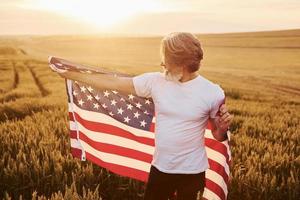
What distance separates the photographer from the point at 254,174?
5.73 metres

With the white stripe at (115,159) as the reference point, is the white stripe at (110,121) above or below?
above

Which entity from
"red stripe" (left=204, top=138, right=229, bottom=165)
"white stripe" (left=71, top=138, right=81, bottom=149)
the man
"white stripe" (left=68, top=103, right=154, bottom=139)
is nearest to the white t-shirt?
the man

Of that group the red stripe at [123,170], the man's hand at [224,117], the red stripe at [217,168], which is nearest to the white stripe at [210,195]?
the red stripe at [217,168]

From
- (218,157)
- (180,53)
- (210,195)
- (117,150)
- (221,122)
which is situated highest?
(180,53)

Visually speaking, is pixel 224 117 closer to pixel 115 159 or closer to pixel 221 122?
pixel 221 122

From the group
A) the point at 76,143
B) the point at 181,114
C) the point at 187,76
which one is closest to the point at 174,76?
the point at 187,76

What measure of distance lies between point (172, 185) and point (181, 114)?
23.0 inches

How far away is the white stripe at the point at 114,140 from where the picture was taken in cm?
518

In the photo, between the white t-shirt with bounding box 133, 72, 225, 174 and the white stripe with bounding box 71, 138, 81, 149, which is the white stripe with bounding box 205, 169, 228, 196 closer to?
the white t-shirt with bounding box 133, 72, 225, 174

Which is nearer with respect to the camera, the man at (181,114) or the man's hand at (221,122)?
the man at (181,114)

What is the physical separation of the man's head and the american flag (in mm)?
1431

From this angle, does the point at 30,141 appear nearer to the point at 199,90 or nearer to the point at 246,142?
the point at 246,142

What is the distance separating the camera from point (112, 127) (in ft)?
17.3

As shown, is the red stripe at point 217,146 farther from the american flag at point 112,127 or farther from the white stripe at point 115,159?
the white stripe at point 115,159
